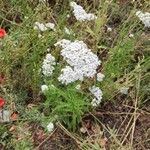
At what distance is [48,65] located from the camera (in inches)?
106

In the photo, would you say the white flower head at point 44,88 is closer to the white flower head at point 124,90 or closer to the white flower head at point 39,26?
the white flower head at point 39,26

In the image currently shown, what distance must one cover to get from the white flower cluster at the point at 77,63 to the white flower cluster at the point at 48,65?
86mm

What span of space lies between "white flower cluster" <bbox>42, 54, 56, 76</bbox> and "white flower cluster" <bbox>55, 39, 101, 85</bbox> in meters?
0.09

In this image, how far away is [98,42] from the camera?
303 cm

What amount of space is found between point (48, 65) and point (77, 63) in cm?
19

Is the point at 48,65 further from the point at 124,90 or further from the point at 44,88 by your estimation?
the point at 124,90

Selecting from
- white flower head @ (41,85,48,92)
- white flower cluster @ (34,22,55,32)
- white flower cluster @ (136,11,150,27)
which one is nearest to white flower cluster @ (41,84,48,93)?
white flower head @ (41,85,48,92)

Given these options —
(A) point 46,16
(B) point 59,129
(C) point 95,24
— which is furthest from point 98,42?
(B) point 59,129

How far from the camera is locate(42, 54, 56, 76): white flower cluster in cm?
268

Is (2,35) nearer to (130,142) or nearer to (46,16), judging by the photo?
(46,16)

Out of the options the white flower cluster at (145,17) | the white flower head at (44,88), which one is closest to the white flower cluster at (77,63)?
the white flower head at (44,88)

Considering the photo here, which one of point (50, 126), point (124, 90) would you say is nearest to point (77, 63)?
point (50, 126)

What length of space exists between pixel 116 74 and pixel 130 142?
1.25 ft

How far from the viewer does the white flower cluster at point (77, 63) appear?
258cm
